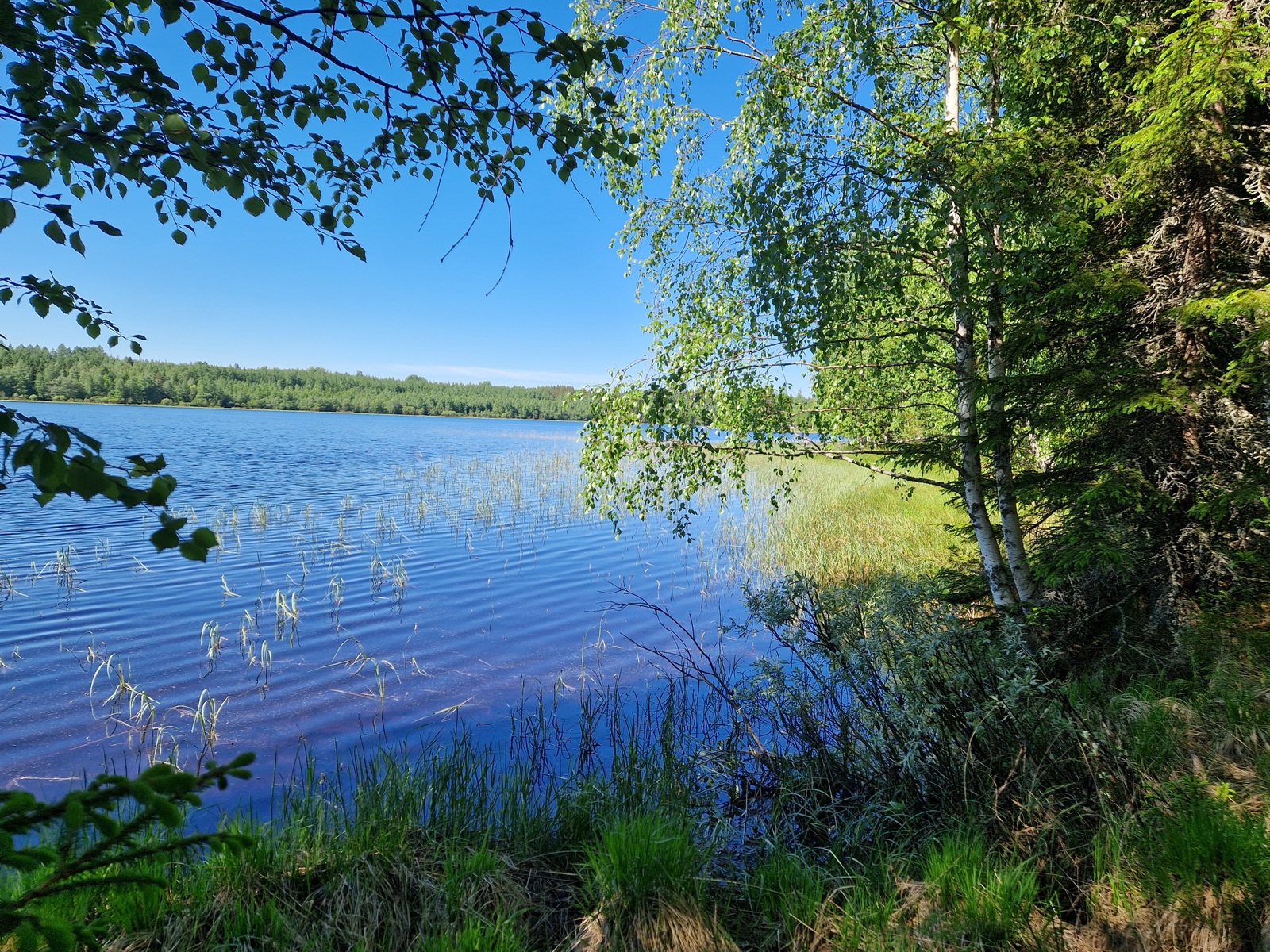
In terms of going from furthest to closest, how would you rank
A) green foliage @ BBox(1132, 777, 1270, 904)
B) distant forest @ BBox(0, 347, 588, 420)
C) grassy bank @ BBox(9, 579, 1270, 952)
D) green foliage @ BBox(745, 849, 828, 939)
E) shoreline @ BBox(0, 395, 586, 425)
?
shoreline @ BBox(0, 395, 586, 425) < distant forest @ BBox(0, 347, 588, 420) < green foliage @ BBox(745, 849, 828, 939) < grassy bank @ BBox(9, 579, 1270, 952) < green foliage @ BBox(1132, 777, 1270, 904)

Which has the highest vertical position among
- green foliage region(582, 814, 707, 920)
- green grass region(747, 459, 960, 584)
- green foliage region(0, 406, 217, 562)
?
green foliage region(0, 406, 217, 562)

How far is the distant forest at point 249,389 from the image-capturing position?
3049 inches

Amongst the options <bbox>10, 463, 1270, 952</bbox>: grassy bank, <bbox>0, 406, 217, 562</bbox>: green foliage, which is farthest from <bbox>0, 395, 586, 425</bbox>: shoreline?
<bbox>0, 406, 217, 562</bbox>: green foliage

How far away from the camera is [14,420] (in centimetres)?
174

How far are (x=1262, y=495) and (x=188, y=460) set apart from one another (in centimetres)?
3689

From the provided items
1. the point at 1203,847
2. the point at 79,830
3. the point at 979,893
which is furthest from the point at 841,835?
the point at 79,830

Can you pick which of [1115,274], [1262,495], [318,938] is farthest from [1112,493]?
[318,938]

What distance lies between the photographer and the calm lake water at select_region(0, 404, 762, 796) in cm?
693

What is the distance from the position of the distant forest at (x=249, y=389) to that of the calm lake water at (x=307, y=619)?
95.0ft

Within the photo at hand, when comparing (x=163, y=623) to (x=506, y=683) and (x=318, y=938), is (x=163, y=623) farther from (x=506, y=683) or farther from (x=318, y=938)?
(x=318, y=938)

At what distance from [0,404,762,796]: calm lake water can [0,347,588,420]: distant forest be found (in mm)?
28956

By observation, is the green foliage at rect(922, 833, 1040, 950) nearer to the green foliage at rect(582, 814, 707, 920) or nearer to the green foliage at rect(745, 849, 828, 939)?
the green foliage at rect(745, 849, 828, 939)

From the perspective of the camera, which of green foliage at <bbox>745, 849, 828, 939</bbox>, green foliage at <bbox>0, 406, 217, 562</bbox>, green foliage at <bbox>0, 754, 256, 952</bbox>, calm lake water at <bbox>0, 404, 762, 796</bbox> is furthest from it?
calm lake water at <bbox>0, 404, 762, 796</bbox>

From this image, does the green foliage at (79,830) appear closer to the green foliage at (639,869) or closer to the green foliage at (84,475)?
the green foliage at (84,475)
